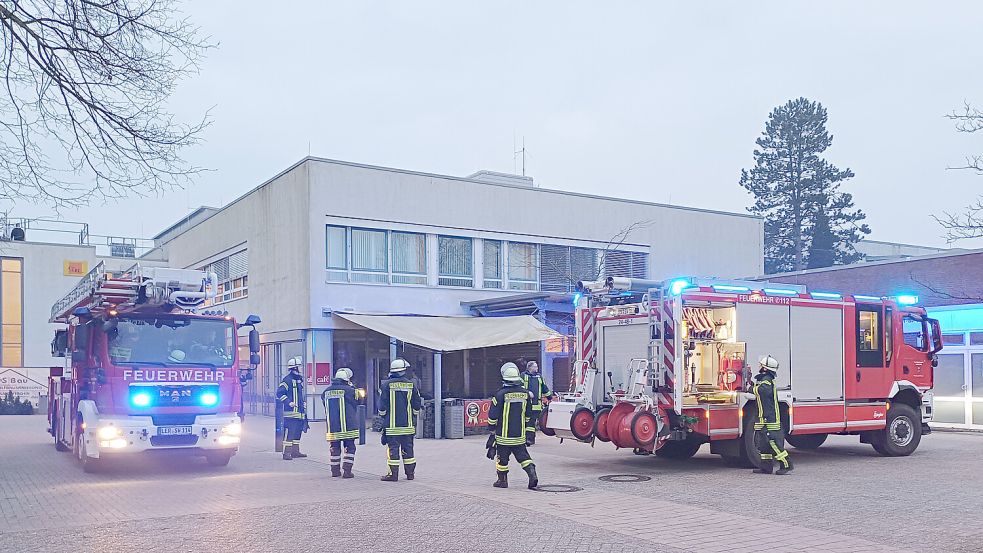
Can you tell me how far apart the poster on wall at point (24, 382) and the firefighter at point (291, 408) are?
78.5 feet

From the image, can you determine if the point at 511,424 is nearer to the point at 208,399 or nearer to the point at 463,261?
the point at 208,399

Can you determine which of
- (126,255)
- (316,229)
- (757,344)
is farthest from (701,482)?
(126,255)

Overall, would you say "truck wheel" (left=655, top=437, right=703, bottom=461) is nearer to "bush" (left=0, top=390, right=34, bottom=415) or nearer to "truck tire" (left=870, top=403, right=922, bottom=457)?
"truck tire" (left=870, top=403, right=922, bottom=457)

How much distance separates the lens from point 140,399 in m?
14.2

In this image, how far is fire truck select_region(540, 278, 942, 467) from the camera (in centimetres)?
1441

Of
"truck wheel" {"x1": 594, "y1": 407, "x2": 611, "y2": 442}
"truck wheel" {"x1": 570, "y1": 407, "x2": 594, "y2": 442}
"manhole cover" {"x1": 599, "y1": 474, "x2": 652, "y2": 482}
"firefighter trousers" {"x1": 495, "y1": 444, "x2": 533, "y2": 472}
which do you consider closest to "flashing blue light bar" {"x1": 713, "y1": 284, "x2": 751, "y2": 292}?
"truck wheel" {"x1": 594, "y1": 407, "x2": 611, "y2": 442}

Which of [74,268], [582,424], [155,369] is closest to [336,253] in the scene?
[155,369]

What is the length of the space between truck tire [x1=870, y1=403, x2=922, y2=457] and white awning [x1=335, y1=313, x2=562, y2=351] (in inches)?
310

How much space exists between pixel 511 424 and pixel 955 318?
14.7 meters

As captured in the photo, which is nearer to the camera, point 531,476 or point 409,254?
point 531,476

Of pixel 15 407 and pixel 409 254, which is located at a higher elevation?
pixel 409 254

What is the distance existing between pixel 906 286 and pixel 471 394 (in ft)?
39.8

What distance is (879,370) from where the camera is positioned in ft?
54.3

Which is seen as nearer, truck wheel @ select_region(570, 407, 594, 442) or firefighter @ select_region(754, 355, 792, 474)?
firefighter @ select_region(754, 355, 792, 474)
